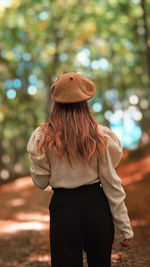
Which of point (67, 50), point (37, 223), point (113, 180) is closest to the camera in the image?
point (113, 180)

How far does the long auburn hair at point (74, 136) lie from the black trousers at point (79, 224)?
252 millimetres

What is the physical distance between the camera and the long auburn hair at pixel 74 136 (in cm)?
265

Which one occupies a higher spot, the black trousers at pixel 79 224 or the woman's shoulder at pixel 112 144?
the woman's shoulder at pixel 112 144

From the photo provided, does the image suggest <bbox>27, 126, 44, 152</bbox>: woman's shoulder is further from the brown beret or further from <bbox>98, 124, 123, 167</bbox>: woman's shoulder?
<bbox>98, 124, 123, 167</bbox>: woman's shoulder

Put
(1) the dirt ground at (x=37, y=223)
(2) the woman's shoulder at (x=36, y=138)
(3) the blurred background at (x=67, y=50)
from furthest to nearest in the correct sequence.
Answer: (3) the blurred background at (x=67, y=50) → (1) the dirt ground at (x=37, y=223) → (2) the woman's shoulder at (x=36, y=138)

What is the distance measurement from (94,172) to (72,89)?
633 mm

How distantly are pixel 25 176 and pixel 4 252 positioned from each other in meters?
11.2

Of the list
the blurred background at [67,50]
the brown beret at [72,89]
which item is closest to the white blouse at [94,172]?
the brown beret at [72,89]

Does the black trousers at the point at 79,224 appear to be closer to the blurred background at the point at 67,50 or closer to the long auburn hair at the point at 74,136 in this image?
the long auburn hair at the point at 74,136

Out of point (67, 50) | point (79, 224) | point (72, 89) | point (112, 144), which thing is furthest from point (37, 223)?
point (67, 50)

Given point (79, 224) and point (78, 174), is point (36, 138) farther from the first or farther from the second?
point (79, 224)

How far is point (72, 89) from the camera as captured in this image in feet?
8.92

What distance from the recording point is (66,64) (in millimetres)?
22188

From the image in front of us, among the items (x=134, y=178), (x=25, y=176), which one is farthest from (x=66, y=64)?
(x=134, y=178)
